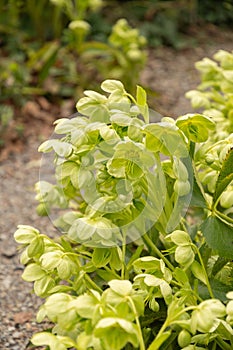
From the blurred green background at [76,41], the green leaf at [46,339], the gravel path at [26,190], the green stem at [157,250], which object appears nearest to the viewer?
the green leaf at [46,339]

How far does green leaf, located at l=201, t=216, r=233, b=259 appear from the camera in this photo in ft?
3.65

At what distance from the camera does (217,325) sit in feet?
3.21

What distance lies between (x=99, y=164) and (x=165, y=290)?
0.80ft

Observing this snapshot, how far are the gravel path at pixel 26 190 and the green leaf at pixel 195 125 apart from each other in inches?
21.2

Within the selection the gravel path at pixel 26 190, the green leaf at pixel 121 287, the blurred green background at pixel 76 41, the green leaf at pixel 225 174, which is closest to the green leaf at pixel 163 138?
the green leaf at pixel 225 174

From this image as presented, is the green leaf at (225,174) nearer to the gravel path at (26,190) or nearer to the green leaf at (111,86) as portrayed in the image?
the green leaf at (111,86)

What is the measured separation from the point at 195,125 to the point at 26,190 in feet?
3.61

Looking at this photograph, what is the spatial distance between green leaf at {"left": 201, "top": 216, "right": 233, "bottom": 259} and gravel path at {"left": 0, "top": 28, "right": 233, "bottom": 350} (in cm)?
45

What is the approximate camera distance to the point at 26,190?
83.7 inches

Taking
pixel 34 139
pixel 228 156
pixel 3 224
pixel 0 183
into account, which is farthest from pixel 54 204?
pixel 34 139

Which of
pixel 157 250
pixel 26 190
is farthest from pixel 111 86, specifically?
pixel 26 190

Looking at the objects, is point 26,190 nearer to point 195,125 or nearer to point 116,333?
point 195,125

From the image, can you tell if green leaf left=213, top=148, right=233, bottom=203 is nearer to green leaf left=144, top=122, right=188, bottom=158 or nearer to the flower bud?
green leaf left=144, top=122, right=188, bottom=158

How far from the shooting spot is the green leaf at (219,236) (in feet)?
3.65
